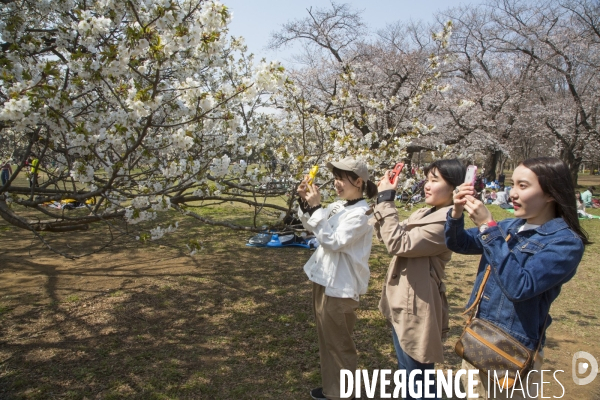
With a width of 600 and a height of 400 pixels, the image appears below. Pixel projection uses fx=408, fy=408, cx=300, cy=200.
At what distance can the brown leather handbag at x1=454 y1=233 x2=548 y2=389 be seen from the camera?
154 cm

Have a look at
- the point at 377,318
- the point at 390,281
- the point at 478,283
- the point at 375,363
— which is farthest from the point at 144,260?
the point at 478,283

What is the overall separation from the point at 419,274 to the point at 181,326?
253cm

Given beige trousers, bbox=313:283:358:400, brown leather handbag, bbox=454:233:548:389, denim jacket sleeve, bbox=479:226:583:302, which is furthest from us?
beige trousers, bbox=313:283:358:400

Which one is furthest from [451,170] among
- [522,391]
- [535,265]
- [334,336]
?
[334,336]

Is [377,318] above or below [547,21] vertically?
below

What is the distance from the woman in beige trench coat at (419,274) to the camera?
203 cm

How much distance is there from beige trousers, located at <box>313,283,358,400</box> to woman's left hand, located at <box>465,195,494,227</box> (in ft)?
3.47

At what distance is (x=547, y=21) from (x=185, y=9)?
1871 centimetres

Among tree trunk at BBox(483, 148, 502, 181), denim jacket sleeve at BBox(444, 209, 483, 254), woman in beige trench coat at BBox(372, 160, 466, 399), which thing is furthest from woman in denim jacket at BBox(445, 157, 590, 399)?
tree trunk at BBox(483, 148, 502, 181)

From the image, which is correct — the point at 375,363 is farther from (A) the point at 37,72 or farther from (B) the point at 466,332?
(A) the point at 37,72

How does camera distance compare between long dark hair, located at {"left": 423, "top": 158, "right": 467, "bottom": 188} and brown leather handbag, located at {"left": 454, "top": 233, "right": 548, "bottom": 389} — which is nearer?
brown leather handbag, located at {"left": 454, "top": 233, "right": 548, "bottom": 389}

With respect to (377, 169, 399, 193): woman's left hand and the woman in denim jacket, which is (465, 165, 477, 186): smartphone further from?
(377, 169, 399, 193): woman's left hand

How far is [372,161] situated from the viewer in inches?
192

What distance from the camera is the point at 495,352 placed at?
1580 mm
